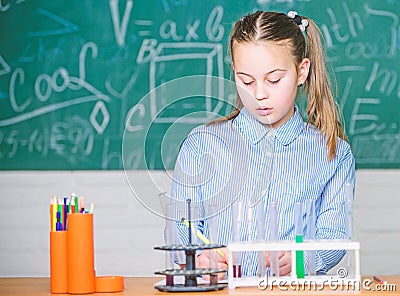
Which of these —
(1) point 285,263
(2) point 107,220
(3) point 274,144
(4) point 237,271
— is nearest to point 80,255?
(4) point 237,271

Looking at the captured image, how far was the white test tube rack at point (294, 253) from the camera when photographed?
1629 millimetres

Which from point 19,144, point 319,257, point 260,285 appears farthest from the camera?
point 19,144

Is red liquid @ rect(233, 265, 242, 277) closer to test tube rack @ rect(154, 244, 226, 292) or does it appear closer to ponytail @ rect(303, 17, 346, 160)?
test tube rack @ rect(154, 244, 226, 292)

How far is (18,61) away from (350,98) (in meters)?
1.14

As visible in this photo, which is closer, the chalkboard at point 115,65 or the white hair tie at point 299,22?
the white hair tie at point 299,22

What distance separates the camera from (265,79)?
200 centimetres

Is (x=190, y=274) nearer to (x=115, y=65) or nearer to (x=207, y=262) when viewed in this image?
(x=207, y=262)

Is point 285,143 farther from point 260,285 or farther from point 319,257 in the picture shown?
point 260,285

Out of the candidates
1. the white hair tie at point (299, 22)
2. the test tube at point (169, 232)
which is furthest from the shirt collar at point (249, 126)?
the test tube at point (169, 232)

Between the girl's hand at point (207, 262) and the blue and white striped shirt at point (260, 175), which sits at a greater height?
the blue and white striped shirt at point (260, 175)

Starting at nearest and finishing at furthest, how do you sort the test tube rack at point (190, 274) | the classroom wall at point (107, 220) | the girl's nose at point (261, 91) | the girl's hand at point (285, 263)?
the test tube rack at point (190, 274), the girl's hand at point (285, 263), the girl's nose at point (261, 91), the classroom wall at point (107, 220)

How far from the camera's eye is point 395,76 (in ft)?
9.59

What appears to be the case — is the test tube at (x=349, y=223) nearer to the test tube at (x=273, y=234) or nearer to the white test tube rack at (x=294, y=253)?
the white test tube rack at (x=294, y=253)

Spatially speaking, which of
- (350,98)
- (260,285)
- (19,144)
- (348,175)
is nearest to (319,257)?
(260,285)
